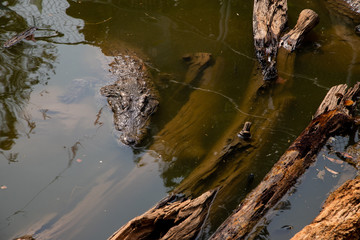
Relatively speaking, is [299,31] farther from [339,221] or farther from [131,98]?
[339,221]

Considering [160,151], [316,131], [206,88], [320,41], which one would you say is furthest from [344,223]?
[320,41]

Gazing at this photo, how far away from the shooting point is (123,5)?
772 centimetres

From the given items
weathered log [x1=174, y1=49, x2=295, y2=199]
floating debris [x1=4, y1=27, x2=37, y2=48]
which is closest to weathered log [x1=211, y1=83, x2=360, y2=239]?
weathered log [x1=174, y1=49, x2=295, y2=199]

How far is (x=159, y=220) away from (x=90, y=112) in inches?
95.9

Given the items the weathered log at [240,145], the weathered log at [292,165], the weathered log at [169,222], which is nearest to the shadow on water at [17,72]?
the weathered log at [169,222]

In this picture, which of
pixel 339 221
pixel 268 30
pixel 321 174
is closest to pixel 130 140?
pixel 321 174

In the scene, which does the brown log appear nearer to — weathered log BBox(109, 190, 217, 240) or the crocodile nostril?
weathered log BBox(109, 190, 217, 240)

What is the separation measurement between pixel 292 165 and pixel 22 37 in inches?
211

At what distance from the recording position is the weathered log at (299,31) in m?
6.71

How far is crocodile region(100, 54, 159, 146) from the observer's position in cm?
482

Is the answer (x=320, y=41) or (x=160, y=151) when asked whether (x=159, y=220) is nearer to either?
(x=160, y=151)

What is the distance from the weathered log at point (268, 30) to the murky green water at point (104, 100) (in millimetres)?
273

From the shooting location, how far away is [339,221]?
3305mm

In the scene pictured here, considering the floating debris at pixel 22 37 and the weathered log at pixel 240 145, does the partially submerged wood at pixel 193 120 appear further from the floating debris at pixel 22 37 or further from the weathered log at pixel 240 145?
the floating debris at pixel 22 37
